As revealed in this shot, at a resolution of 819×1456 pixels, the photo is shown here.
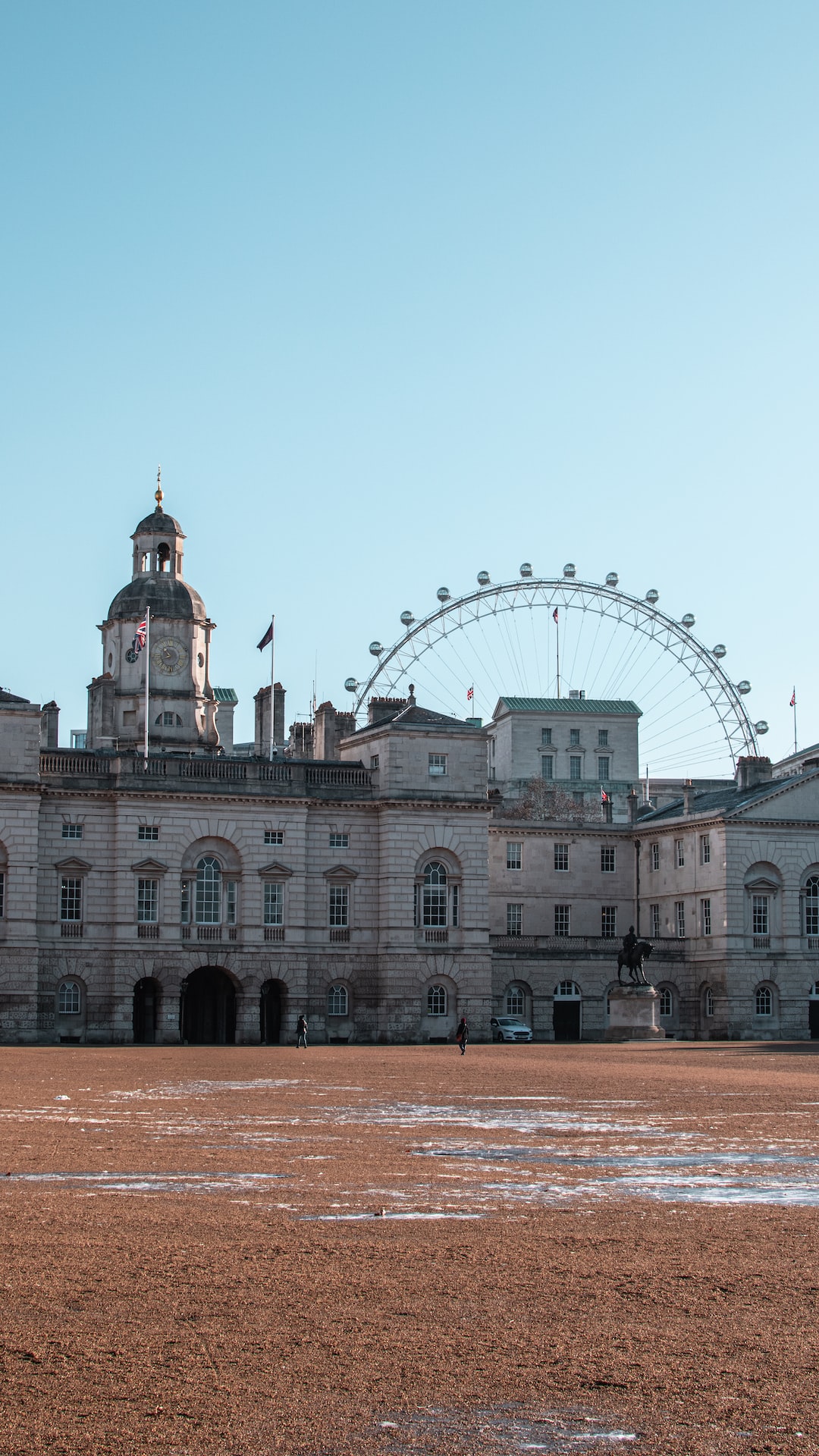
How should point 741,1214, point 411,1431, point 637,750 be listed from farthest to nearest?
1. point 637,750
2. point 741,1214
3. point 411,1431

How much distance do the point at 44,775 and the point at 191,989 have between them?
38.7 feet

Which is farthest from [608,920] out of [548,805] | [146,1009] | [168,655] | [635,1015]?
[548,805]

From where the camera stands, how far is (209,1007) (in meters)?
79.1

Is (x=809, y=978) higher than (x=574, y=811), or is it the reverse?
(x=574, y=811)

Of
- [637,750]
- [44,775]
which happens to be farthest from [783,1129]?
[637,750]

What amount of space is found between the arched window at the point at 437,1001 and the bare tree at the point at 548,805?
160ft

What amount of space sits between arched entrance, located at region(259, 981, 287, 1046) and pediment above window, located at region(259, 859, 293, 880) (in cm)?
428

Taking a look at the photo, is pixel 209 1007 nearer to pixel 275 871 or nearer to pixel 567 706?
pixel 275 871

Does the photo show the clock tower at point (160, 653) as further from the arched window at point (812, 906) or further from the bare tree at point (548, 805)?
the bare tree at point (548, 805)

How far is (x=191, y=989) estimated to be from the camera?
259 ft

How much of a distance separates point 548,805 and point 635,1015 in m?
59.9

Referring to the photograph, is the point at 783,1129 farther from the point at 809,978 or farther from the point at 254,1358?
the point at 809,978

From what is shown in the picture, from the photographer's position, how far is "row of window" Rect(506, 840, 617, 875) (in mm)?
90375

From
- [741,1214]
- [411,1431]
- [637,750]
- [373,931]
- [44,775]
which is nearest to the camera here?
[411,1431]
